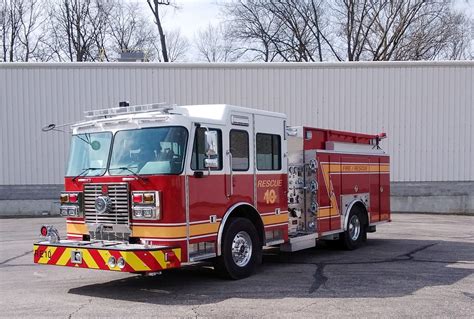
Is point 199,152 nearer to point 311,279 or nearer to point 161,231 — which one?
point 161,231

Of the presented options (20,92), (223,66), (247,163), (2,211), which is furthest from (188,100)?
(247,163)

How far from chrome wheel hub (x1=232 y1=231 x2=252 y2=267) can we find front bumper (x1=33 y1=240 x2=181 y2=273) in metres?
1.25

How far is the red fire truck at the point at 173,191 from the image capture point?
6957 millimetres

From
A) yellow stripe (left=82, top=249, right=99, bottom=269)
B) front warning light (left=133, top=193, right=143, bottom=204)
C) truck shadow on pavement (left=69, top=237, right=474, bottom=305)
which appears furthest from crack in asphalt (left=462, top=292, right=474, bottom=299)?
yellow stripe (left=82, top=249, right=99, bottom=269)

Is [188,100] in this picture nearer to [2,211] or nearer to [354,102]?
[354,102]

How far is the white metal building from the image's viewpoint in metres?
19.8

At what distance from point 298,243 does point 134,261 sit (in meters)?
3.64

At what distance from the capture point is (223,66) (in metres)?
20.1

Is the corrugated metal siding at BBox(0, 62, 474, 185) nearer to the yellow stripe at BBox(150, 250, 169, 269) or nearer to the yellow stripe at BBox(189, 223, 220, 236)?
the yellow stripe at BBox(189, 223, 220, 236)

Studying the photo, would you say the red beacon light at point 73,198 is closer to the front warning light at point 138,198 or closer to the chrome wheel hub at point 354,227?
the front warning light at point 138,198

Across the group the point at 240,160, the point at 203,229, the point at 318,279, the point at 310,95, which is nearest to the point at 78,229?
the point at 203,229

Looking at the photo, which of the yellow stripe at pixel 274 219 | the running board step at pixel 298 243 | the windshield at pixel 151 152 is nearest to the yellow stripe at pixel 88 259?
the windshield at pixel 151 152

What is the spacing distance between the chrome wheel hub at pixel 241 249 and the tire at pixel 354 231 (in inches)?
131

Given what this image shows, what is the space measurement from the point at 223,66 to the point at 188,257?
13.9 metres
